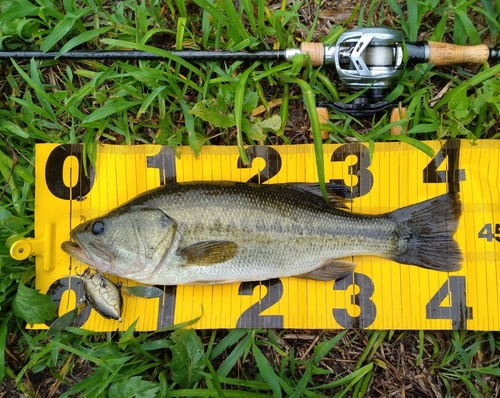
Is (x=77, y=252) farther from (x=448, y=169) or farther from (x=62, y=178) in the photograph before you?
(x=448, y=169)

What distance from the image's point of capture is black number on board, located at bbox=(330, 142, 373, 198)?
3.52m

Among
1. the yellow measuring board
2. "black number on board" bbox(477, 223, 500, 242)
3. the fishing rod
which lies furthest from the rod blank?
"black number on board" bbox(477, 223, 500, 242)

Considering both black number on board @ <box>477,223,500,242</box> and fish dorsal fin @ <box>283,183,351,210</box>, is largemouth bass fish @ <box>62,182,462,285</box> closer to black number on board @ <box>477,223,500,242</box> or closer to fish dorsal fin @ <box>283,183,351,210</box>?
fish dorsal fin @ <box>283,183,351,210</box>

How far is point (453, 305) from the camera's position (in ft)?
11.2

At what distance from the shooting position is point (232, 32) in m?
3.49

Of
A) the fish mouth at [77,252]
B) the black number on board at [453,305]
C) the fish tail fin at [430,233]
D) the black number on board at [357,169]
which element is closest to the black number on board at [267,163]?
the black number on board at [357,169]

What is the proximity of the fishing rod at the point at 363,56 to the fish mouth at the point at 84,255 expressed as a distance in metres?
1.47

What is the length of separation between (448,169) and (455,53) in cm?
88

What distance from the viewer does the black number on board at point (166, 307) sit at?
3.48m

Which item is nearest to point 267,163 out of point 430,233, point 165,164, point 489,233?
point 165,164

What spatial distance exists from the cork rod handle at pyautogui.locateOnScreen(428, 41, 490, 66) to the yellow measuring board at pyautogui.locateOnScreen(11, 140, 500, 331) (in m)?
0.63

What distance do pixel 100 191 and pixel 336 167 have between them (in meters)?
1.91

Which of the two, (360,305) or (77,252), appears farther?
(360,305)

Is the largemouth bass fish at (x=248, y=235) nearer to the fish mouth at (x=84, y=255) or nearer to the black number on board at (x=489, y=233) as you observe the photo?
the fish mouth at (x=84, y=255)
